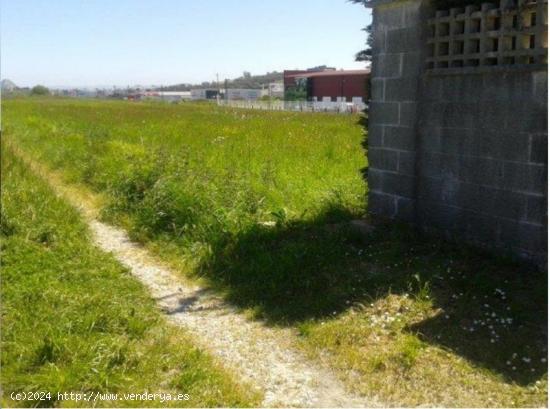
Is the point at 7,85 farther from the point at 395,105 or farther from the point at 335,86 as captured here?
the point at 335,86

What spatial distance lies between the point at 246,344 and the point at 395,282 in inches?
55.0

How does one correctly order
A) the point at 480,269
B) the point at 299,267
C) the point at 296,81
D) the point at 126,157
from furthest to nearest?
1. the point at 296,81
2. the point at 126,157
3. the point at 299,267
4. the point at 480,269

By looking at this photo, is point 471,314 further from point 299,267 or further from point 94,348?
point 94,348

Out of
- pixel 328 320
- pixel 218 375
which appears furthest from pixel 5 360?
pixel 328 320

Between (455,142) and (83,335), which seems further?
(455,142)

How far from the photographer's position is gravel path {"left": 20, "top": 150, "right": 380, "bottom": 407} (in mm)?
3693

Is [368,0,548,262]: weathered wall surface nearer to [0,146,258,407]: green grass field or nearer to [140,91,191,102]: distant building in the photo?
[0,146,258,407]: green grass field

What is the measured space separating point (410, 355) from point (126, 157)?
339 inches

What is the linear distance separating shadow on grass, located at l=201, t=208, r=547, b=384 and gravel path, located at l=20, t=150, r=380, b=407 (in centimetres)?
23

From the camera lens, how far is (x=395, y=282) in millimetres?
5020

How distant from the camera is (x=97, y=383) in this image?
3580mm

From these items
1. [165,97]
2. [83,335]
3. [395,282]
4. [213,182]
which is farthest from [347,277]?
[165,97]

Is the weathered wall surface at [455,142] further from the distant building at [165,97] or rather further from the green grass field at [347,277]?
the distant building at [165,97]

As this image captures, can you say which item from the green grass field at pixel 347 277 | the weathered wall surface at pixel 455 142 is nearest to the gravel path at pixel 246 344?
the green grass field at pixel 347 277
